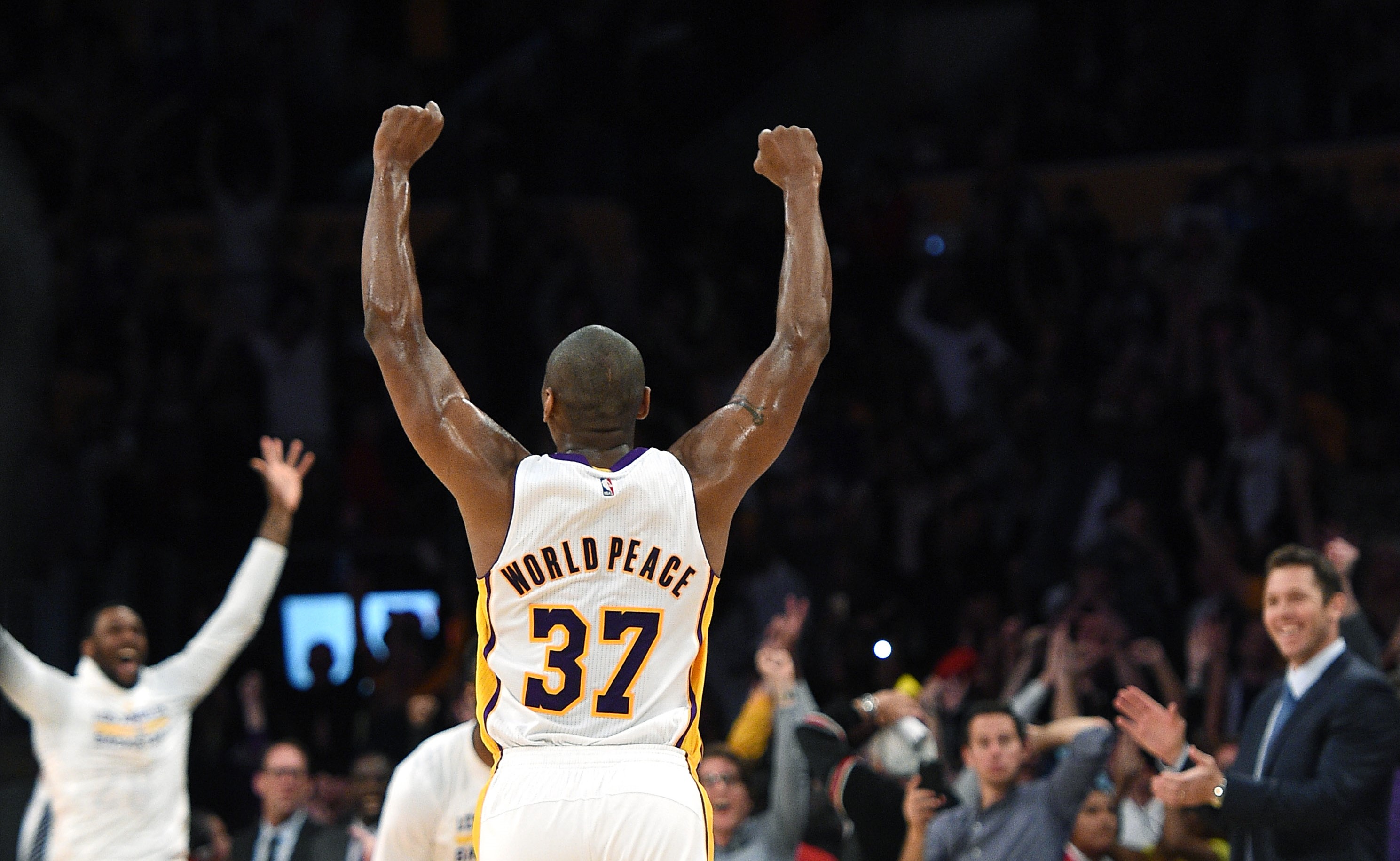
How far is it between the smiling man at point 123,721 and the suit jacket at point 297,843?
0.78 metres

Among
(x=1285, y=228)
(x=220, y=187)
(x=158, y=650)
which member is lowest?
(x=158, y=650)

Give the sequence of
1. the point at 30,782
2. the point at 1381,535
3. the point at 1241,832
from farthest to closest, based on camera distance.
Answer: the point at 1381,535 → the point at 30,782 → the point at 1241,832

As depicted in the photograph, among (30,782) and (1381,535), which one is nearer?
(30,782)

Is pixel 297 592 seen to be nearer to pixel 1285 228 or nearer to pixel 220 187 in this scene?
pixel 220 187

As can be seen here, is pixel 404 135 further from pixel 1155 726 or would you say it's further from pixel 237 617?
pixel 237 617

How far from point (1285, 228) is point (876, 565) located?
12.5 ft

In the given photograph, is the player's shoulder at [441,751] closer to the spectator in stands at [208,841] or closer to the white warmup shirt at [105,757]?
the white warmup shirt at [105,757]

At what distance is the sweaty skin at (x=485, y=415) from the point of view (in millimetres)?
4297

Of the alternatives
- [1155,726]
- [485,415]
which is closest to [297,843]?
[1155,726]

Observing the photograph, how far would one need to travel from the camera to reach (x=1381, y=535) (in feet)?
34.8

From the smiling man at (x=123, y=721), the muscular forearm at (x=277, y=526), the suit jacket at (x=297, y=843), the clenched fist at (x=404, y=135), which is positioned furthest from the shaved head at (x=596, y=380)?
the suit jacket at (x=297, y=843)

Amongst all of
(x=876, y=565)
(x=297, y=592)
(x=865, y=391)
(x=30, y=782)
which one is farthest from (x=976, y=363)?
(x=30, y=782)

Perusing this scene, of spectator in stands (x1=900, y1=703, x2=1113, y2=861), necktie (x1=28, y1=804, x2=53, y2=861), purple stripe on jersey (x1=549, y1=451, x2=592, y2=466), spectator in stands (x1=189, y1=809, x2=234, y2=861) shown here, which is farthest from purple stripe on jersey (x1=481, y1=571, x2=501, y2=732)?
spectator in stands (x1=189, y1=809, x2=234, y2=861)

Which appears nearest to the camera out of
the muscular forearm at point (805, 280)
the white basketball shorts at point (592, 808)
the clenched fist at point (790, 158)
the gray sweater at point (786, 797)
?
the white basketball shorts at point (592, 808)
